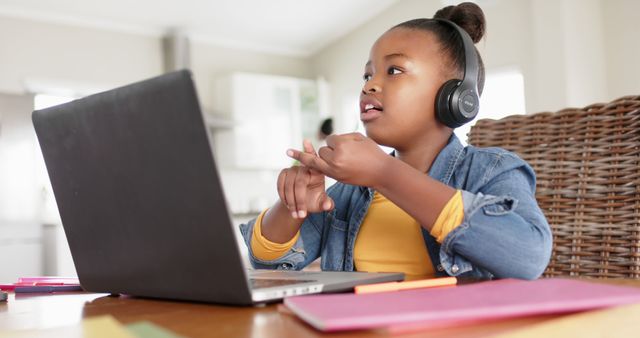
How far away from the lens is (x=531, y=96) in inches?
169

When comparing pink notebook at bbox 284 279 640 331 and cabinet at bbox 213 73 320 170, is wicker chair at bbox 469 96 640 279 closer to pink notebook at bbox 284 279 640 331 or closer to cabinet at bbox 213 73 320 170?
pink notebook at bbox 284 279 640 331

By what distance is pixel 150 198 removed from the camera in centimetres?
59

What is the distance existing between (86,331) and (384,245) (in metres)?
0.59

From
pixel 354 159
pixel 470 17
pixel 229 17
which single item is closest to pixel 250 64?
pixel 229 17

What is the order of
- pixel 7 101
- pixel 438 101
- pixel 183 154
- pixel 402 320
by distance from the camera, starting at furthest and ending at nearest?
pixel 7 101, pixel 438 101, pixel 183 154, pixel 402 320

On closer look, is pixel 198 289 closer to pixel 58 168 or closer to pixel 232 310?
pixel 232 310

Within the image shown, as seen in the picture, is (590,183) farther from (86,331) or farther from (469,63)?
(86,331)

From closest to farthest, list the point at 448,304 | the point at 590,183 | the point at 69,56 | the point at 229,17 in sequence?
1. the point at 448,304
2. the point at 590,183
3. the point at 69,56
4. the point at 229,17

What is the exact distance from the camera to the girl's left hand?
2.42 feet

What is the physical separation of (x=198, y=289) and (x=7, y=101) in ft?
13.3

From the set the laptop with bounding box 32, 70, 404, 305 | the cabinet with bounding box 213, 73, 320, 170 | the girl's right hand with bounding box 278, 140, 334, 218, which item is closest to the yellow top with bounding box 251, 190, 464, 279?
the girl's right hand with bounding box 278, 140, 334, 218

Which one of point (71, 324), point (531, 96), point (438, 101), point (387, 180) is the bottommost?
point (71, 324)

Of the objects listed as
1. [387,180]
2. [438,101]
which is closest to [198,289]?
[387,180]

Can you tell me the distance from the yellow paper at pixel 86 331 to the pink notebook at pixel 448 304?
13 cm
